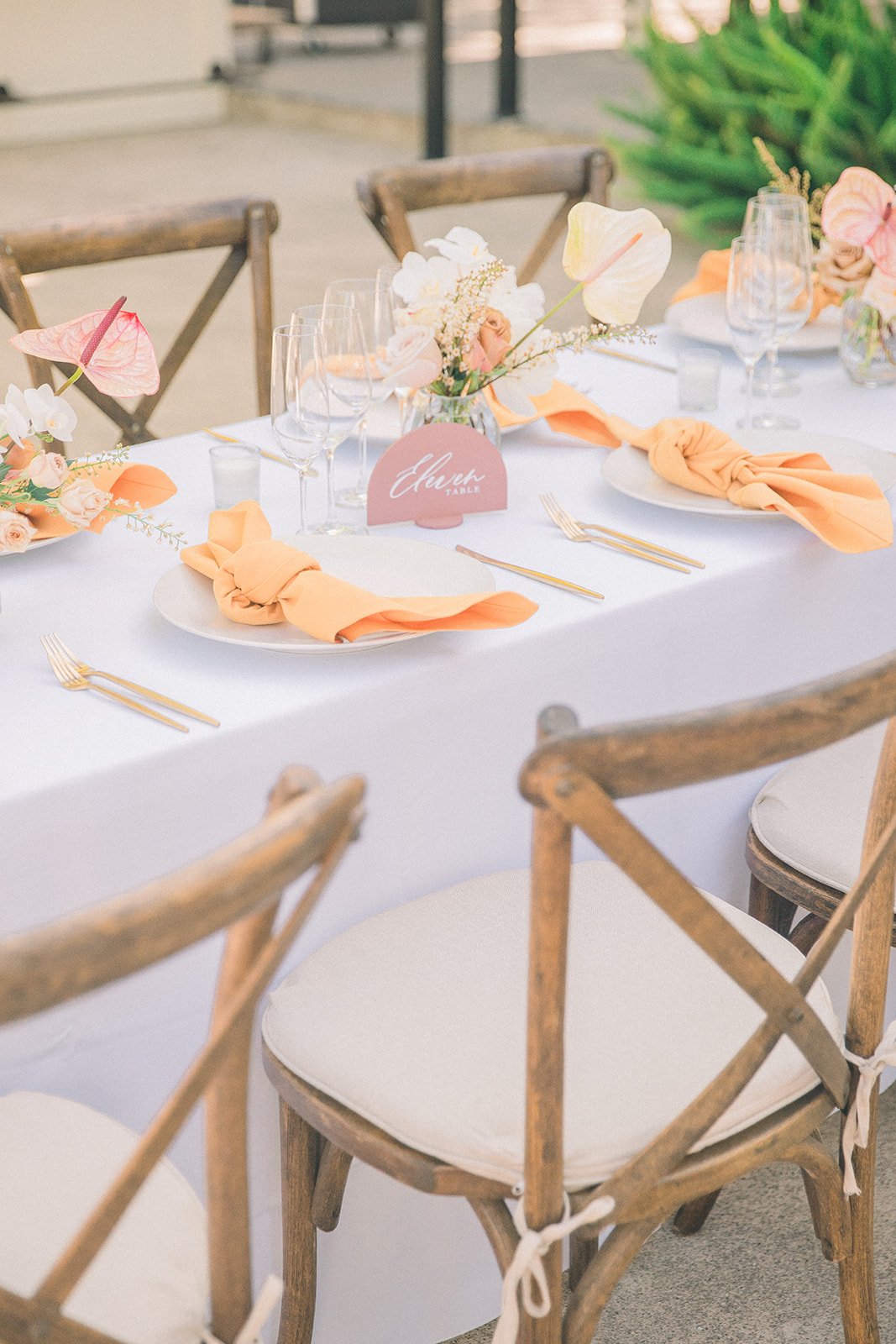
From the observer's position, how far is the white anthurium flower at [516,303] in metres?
1.64

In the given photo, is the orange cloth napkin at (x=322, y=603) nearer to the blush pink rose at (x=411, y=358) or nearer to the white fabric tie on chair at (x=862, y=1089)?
the blush pink rose at (x=411, y=358)

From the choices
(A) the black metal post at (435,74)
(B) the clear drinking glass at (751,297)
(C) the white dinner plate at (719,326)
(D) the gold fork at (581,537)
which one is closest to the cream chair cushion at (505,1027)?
(D) the gold fork at (581,537)

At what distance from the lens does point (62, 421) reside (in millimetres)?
1384

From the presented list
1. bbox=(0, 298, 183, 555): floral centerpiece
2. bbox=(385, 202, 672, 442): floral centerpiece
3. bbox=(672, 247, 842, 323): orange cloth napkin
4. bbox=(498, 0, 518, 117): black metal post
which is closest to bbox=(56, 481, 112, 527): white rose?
bbox=(0, 298, 183, 555): floral centerpiece

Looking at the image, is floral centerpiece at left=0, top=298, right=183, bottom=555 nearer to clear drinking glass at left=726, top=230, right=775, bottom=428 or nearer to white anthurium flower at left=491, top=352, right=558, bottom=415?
white anthurium flower at left=491, top=352, right=558, bottom=415

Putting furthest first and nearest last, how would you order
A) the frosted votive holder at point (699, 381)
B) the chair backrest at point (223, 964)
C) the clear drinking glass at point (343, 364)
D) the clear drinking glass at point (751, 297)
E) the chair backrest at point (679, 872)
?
the frosted votive holder at point (699, 381) < the clear drinking glass at point (751, 297) < the clear drinking glass at point (343, 364) < the chair backrest at point (679, 872) < the chair backrest at point (223, 964)

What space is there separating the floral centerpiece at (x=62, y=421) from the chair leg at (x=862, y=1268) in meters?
0.81

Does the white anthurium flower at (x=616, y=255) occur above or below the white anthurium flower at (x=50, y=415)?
above

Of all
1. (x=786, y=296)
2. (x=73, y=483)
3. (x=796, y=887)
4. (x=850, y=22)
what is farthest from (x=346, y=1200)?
(x=850, y=22)

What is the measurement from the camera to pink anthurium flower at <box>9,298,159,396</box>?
1.42 metres

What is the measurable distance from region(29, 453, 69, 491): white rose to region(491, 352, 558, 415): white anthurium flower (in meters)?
0.50

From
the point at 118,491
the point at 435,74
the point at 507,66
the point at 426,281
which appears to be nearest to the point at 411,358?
the point at 426,281

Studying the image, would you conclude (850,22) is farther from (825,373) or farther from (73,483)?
(73,483)

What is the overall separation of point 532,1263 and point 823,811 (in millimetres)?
671
